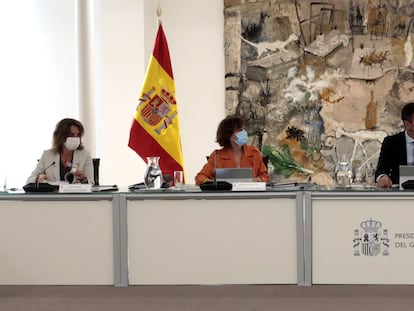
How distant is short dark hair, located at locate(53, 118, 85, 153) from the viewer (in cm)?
453

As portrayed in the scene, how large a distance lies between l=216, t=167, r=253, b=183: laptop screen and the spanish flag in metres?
1.85

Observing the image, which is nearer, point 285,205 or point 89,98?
point 285,205

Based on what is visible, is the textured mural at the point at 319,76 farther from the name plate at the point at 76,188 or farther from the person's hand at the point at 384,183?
the name plate at the point at 76,188

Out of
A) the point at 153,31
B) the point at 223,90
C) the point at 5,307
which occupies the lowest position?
the point at 5,307

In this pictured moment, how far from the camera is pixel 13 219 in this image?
375 cm

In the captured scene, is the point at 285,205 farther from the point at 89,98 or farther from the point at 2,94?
the point at 2,94

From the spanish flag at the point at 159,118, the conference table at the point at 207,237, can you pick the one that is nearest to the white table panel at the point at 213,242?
the conference table at the point at 207,237

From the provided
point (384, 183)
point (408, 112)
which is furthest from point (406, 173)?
point (408, 112)

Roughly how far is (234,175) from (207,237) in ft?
1.44

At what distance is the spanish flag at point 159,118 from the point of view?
568 centimetres

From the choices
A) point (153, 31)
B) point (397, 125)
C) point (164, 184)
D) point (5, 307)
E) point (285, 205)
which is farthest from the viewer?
point (153, 31)

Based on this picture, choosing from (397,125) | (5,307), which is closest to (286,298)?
(5,307)

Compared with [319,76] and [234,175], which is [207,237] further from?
[319,76]

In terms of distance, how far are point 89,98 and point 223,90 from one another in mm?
1399
